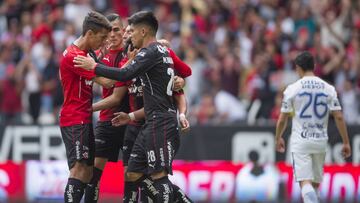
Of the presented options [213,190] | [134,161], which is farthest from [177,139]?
[213,190]

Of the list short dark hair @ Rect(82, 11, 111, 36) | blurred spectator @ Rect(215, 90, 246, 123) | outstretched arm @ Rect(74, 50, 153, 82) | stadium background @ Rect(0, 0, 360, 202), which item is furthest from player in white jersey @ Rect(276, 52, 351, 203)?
blurred spectator @ Rect(215, 90, 246, 123)

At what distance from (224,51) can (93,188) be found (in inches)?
405

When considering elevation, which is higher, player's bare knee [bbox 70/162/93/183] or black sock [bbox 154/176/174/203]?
player's bare knee [bbox 70/162/93/183]

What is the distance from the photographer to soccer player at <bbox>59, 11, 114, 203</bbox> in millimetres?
12930

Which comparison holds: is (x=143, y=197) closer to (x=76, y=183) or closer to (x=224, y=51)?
(x=76, y=183)

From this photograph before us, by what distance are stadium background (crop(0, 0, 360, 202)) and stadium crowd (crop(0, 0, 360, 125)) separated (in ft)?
0.09

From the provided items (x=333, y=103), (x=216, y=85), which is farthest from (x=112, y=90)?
(x=216, y=85)

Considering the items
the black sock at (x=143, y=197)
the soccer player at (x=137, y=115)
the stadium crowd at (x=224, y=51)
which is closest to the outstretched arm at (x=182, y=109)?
the soccer player at (x=137, y=115)

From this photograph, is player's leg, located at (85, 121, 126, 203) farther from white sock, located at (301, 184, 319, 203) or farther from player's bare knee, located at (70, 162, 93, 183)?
white sock, located at (301, 184, 319, 203)

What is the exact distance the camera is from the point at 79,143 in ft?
42.5

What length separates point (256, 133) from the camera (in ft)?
66.7

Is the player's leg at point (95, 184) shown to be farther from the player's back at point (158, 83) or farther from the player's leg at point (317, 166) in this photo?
the player's leg at point (317, 166)

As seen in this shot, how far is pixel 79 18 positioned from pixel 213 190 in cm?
771

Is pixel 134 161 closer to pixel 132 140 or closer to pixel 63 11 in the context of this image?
pixel 132 140
